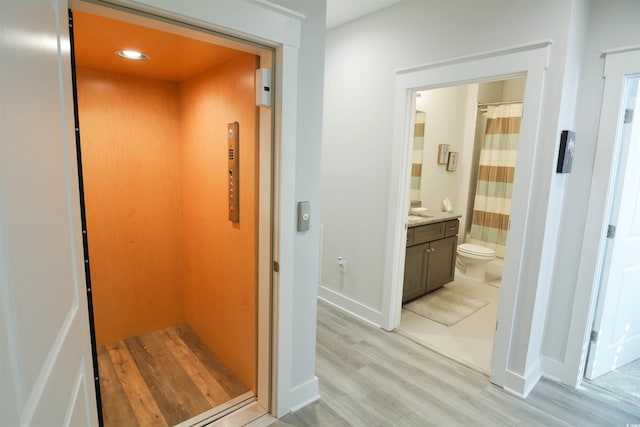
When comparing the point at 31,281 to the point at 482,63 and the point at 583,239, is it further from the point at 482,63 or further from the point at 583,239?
the point at 583,239

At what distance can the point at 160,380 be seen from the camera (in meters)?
2.21

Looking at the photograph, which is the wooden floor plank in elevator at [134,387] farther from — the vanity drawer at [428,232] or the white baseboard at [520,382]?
the vanity drawer at [428,232]

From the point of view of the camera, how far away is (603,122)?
2.09 meters

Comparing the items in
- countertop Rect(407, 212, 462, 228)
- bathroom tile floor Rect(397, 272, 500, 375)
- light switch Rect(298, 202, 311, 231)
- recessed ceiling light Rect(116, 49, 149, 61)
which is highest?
recessed ceiling light Rect(116, 49, 149, 61)

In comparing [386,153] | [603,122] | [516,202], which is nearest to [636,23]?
[603,122]

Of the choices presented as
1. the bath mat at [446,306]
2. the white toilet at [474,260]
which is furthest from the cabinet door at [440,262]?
the white toilet at [474,260]

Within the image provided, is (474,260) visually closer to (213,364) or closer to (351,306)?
(351,306)

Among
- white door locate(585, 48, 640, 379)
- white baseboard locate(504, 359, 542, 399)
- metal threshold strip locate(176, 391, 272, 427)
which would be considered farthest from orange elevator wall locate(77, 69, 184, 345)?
white door locate(585, 48, 640, 379)

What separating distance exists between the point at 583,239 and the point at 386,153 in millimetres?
1510

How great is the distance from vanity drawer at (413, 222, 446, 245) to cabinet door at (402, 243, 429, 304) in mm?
68

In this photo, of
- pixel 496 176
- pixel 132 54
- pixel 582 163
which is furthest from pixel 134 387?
pixel 496 176

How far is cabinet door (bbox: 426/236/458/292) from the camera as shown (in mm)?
3586

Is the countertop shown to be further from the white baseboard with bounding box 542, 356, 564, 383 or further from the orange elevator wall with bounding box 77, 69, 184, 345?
the orange elevator wall with bounding box 77, 69, 184, 345

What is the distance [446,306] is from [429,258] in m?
0.52
